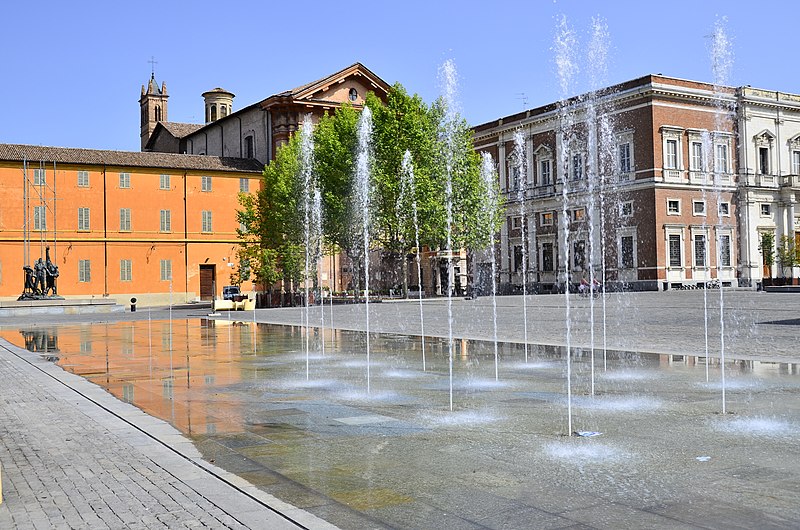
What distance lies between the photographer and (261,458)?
18.9 ft

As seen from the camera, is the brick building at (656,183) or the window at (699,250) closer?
the brick building at (656,183)

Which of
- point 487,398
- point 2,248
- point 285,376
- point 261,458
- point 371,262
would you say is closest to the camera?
point 261,458

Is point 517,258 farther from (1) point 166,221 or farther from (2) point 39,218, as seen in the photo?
(2) point 39,218

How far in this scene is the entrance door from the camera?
53656 millimetres

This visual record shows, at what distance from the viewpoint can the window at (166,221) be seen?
52281 millimetres

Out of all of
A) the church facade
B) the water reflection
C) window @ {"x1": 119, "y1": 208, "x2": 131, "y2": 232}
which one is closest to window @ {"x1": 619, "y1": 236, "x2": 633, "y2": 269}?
the church facade

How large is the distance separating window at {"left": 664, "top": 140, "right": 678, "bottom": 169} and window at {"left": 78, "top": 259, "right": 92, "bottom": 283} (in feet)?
125

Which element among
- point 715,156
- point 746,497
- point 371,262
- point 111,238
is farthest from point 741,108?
point 746,497

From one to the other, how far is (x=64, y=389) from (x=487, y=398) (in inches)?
219

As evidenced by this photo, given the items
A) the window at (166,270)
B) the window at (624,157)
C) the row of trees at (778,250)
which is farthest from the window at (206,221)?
the row of trees at (778,250)

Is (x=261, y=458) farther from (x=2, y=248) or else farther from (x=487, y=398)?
(x=2, y=248)

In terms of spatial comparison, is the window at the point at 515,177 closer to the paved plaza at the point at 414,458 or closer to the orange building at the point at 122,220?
the orange building at the point at 122,220

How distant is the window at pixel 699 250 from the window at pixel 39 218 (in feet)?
138

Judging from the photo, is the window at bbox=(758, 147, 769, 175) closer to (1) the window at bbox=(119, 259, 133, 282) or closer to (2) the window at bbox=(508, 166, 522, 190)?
(2) the window at bbox=(508, 166, 522, 190)
